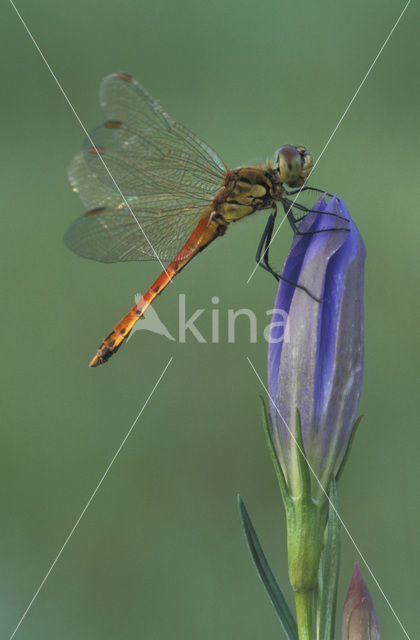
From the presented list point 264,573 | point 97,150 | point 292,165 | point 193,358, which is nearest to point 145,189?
point 97,150

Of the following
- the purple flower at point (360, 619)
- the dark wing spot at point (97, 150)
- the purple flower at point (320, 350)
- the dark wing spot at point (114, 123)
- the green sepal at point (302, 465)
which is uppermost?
the dark wing spot at point (114, 123)

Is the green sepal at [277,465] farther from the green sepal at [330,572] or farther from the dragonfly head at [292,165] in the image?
the dragonfly head at [292,165]

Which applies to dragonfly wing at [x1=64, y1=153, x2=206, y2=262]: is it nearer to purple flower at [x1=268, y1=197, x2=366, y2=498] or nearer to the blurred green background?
the blurred green background

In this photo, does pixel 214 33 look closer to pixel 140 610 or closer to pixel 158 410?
pixel 158 410

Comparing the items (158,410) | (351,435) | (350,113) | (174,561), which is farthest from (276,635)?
(350,113)

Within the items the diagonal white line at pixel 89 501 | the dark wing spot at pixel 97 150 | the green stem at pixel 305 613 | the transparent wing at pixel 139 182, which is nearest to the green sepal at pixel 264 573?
the green stem at pixel 305 613

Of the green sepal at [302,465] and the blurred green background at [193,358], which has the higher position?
the blurred green background at [193,358]

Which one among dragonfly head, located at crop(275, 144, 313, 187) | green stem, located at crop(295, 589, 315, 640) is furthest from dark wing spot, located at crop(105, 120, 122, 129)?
green stem, located at crop(295, 589, 315, 640)
